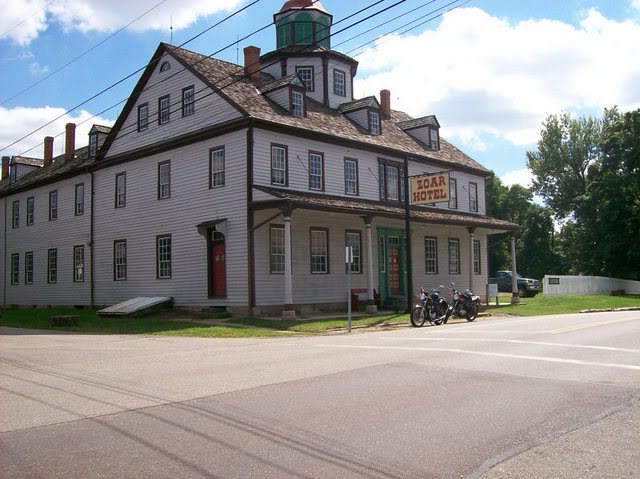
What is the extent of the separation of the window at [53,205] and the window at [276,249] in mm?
16447

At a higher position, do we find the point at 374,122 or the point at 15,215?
the point at 374,122

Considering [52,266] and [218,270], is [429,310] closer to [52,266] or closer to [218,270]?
[218,270]

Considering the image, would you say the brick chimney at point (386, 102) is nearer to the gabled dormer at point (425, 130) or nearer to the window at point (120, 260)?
the gabled dormer at point (425, 130)

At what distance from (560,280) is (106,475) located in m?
37.7

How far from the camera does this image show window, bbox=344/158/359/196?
27.4 m

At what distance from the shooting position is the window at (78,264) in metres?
32.1

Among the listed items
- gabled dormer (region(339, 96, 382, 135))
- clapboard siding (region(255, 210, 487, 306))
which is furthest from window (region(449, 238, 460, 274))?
gabled dormer (region(339, 96, 382, 135))

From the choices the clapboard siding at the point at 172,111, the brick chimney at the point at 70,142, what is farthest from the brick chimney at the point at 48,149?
the clapboard siding at the point at 172,111

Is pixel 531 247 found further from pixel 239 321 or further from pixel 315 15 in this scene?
pixel 239 321

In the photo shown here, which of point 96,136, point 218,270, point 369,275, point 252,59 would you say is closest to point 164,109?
point 252,59

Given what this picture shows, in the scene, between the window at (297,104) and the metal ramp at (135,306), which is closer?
the metal ramp at (135,306)

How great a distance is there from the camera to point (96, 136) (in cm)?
3272

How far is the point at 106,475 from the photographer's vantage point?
5125 mm

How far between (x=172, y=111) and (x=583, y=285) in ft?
97.2
